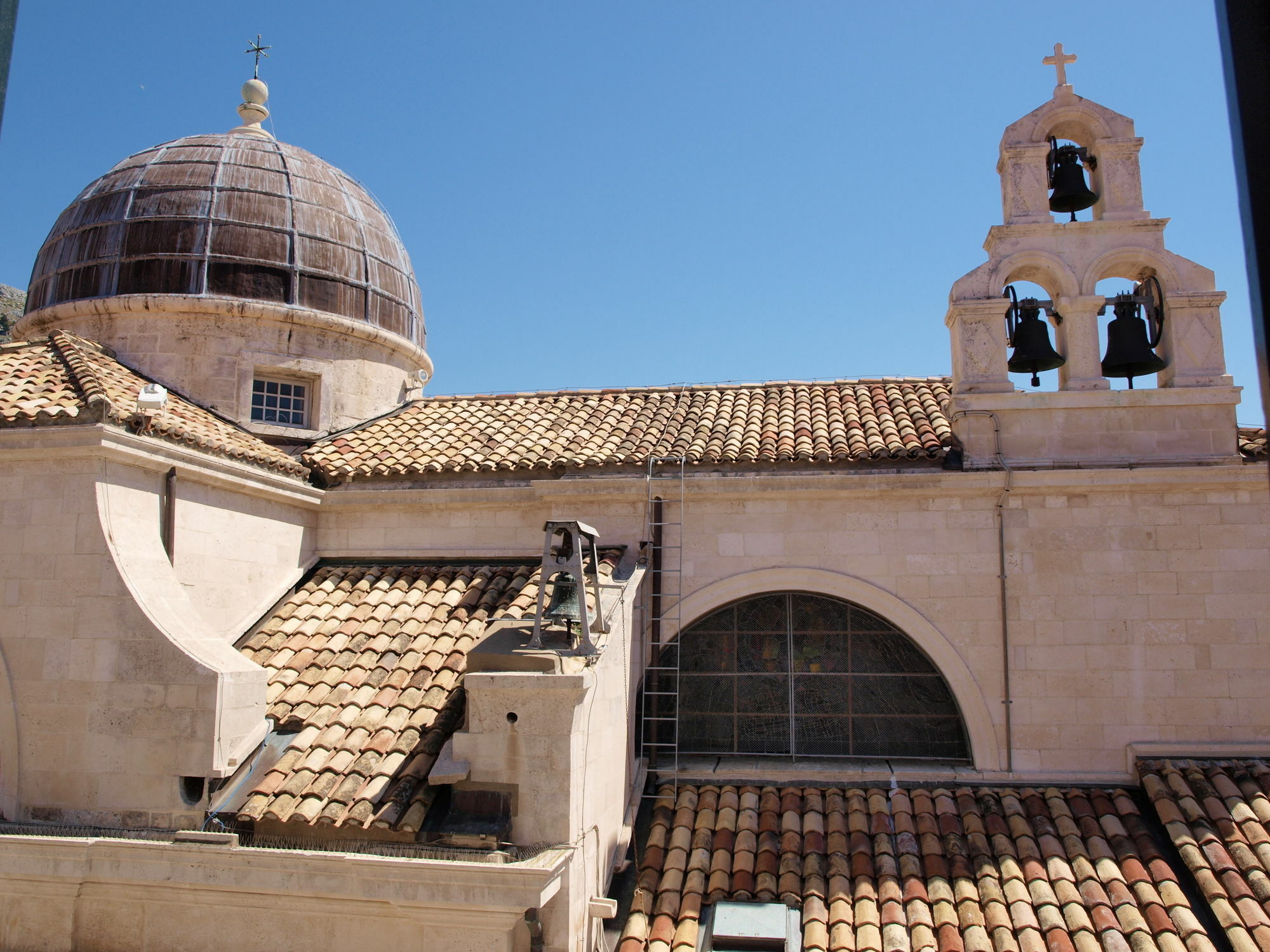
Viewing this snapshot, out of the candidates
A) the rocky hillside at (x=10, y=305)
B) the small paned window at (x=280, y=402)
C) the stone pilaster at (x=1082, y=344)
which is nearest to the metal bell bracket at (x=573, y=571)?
the stone pilaster at (x=1082, y=344)

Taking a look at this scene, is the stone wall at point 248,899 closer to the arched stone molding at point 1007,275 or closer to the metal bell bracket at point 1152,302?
the arched stone molding at point 1007,275

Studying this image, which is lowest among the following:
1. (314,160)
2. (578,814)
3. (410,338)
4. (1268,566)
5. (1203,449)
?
(578,814)

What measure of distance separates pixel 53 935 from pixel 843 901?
706 cm

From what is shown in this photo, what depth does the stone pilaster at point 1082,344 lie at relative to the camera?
12.1 metres

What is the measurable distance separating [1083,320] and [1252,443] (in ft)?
7.77

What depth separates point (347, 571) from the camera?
12953 mm

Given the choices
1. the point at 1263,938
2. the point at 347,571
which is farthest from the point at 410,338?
the point at 1263,938

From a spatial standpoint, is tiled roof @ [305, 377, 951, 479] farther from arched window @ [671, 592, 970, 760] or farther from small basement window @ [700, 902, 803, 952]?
small basement window @ [700, 902, 803, 952]

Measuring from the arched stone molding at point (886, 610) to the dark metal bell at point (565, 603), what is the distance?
267cm

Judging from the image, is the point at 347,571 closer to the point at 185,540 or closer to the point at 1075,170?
the point at 185,540

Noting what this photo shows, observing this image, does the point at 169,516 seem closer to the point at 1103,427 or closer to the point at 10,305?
the point at 1103,427

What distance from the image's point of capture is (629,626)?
1103 cm

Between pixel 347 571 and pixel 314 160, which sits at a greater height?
pixel 314 160

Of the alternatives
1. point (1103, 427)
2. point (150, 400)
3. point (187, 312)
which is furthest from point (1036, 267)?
point (187, 312)
